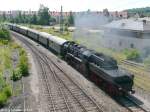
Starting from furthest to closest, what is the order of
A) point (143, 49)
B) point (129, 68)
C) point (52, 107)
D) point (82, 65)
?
1. point (143, 49)
2. point (129, 68)
3. point (82, 65)
4. point (52, 107)

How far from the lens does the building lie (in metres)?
47.1

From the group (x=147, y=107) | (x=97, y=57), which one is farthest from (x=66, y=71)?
(x=147, y=107)

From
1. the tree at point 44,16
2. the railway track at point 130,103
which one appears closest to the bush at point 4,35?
the railway track at point 130,103

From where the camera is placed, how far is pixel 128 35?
50.8 meters

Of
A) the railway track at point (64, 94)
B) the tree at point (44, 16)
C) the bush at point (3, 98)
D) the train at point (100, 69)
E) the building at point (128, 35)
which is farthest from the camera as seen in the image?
the tree at point (44, 16)

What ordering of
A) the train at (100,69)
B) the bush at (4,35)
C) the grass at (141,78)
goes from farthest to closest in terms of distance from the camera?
the bush at (4,35) < the grass at (141,78) < the train at (100,69)

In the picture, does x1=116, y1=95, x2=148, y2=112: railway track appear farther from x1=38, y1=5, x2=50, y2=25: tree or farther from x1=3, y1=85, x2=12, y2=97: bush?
x1=38, y1=5, x2=50, y2=25: tree

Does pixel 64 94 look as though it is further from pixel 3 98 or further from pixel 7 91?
pixel 3 98

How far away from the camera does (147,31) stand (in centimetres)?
4744

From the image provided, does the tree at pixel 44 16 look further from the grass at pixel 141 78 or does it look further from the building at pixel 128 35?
the grass at pixel 141 78

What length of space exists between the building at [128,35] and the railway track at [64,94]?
59.1 ft

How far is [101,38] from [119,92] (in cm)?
3966

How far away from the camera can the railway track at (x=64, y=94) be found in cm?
2039

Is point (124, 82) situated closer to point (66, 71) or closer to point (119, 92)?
point (119, 92)
